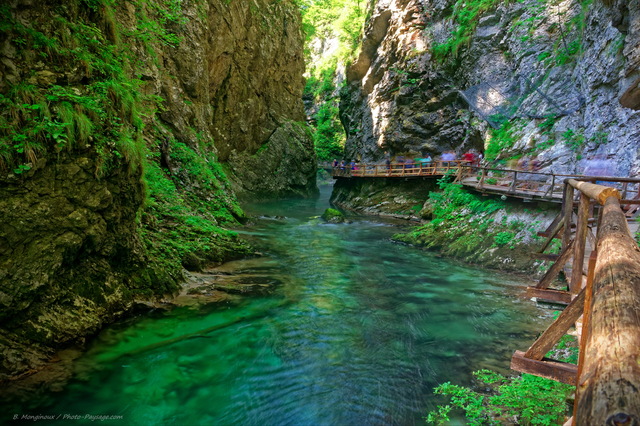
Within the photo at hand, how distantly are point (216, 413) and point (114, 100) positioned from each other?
4.52 metres

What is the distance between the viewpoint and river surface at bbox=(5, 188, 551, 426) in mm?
4246

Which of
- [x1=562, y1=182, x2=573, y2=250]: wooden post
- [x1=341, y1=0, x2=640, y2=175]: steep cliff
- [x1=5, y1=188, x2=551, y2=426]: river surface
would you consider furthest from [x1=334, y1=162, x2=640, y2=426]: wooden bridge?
[x1=341, y1=0, x2=640, y2=175]: steep cliff

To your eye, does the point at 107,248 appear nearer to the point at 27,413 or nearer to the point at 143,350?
the point at 143,350

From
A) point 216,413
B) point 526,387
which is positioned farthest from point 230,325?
point 526,387

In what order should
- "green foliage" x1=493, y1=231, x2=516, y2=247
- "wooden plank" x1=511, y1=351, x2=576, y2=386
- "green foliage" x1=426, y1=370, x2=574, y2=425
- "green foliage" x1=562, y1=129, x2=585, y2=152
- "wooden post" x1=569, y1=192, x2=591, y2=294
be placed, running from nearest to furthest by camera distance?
"wooden plank" x1=511, y1=351, x2=576, y2=386
"green foliage" x1=426, y1=370, x2=574, y2=425
"wooden post" x1=569, y1=192, x2=591, y2=294
"green foliage" x1=493, y1=231, x2=516, y2=247
"green foliage" x1=562, y1=129, x2=585, y2=152

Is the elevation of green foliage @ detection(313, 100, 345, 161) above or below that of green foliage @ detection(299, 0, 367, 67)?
below

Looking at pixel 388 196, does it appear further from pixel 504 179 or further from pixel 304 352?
pixel 304 352

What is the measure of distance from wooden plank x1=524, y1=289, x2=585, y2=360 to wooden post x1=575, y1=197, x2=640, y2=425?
1150 mm

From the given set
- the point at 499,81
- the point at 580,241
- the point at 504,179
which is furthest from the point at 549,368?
the point at 499,81

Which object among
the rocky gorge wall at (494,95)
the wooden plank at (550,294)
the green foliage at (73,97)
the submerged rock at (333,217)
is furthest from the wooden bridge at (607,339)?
the submerged rock at (333,217)

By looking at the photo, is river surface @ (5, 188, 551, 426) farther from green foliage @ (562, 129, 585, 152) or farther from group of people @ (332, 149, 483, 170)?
group of people @ (332, 149, 483, 170)

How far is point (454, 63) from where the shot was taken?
25.3 metres

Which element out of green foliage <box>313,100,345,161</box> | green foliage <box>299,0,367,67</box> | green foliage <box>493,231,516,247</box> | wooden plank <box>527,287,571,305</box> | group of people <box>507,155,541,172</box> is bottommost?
green foliage <box>493,231,516,247</box>

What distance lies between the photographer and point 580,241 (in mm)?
4527
